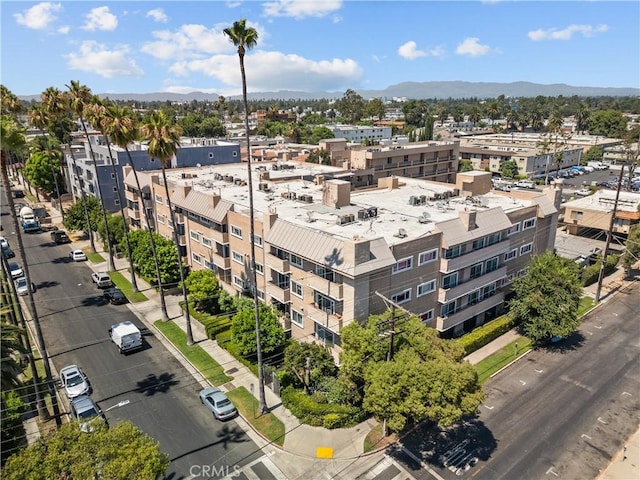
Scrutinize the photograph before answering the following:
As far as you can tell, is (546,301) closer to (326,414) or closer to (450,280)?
(450,280)

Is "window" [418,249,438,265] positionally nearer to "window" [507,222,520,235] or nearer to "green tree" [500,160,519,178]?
"window" [507,222,520,235]

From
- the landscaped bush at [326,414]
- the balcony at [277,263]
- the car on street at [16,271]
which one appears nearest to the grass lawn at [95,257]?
the car on street at [16,271]

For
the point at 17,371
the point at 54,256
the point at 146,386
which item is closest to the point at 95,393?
the point at 146,386

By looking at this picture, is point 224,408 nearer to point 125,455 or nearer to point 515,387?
point 125,455

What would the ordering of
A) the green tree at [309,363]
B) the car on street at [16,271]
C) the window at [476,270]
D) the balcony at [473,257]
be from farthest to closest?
the car on street at [16,271], the window at [476,270], the balcony at [473,257], the green tree at [309,363]

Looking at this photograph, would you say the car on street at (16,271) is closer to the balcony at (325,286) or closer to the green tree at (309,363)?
the green tree at (309,363)

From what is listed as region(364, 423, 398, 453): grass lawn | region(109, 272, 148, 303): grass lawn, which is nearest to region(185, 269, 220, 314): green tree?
region(109, 272, 148, 303): grass lawn
